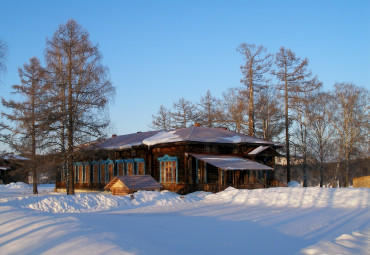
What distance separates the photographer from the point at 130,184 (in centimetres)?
2133

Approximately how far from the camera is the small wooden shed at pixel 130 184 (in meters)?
21.2

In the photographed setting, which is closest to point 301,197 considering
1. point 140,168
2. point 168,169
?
point 168,169

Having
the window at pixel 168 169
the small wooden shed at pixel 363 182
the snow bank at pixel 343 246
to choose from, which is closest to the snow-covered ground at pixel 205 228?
the snow bank at pixel 343 246

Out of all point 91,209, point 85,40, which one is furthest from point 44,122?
point 91,209

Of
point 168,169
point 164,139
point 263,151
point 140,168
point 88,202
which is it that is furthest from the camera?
point 140,168

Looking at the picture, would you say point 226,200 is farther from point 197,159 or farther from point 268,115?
point 268,115

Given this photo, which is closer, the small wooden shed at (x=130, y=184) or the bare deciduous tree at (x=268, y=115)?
the small wooden shed at (x=130, y=184)

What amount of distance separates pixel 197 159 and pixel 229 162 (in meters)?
2.13

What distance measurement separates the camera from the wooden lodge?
23.9 meters

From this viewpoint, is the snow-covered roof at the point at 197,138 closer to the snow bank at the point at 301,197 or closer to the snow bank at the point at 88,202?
the snow bank at the point at 88,202

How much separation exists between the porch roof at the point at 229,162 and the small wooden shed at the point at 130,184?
3.78 meters

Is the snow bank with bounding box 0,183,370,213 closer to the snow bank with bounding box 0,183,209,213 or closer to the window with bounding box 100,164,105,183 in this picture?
the snow bank with bounding box 0,183,209,213

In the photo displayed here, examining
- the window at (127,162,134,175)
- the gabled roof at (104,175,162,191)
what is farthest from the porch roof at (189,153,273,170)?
the window at (127,162,134,175)

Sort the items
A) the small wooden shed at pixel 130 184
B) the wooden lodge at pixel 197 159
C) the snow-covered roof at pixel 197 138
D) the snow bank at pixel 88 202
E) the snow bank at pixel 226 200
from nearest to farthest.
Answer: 1. the snow bank at pixel 226 200
2. the snow bank at pixel 88 202
3. the small wooden shed at pixel 130 184
4. the wooden lodge at pixel 197 159
5. the snow-covered roof at pixel 197 138
